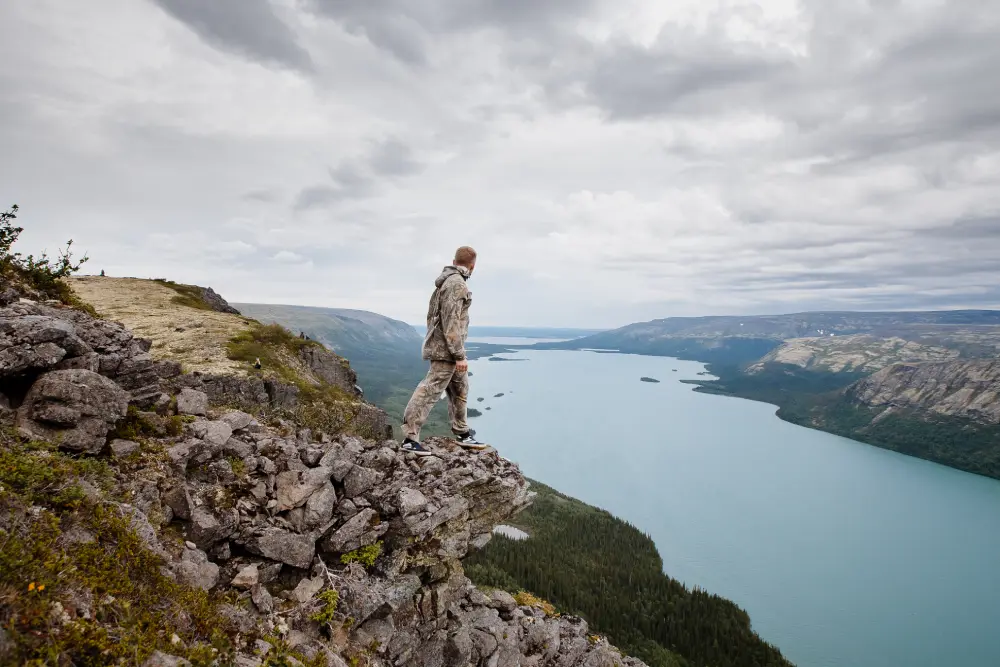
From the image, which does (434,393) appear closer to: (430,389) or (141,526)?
(430,389)

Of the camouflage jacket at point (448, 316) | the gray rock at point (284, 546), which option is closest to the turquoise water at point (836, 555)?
the camouflage jacket at point (448, 316)

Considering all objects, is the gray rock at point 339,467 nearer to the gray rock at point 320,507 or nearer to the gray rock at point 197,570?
the gray rock at point 320,507

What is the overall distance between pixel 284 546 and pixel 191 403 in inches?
172

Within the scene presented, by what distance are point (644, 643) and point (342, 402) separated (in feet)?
310

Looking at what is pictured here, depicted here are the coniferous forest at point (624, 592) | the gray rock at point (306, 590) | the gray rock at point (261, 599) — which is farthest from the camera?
the coniferous forest at point (624, 592)

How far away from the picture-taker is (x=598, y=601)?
350 feet

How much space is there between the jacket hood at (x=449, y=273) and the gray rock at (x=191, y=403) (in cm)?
631

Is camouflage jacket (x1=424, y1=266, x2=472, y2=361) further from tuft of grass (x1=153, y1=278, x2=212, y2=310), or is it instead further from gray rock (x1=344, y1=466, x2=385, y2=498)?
tuft of grass (x1=153, y1=278, x2=212, y2=310)

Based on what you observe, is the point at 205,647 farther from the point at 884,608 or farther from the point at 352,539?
the point at 884,608

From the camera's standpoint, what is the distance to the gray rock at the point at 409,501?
36.7ft

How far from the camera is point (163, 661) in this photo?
527 centimetres

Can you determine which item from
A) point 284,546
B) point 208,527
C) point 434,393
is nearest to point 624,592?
point 434,393

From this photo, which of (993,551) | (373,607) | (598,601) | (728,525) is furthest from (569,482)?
(373,607)

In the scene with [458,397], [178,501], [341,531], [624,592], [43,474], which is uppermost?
[458,397]
